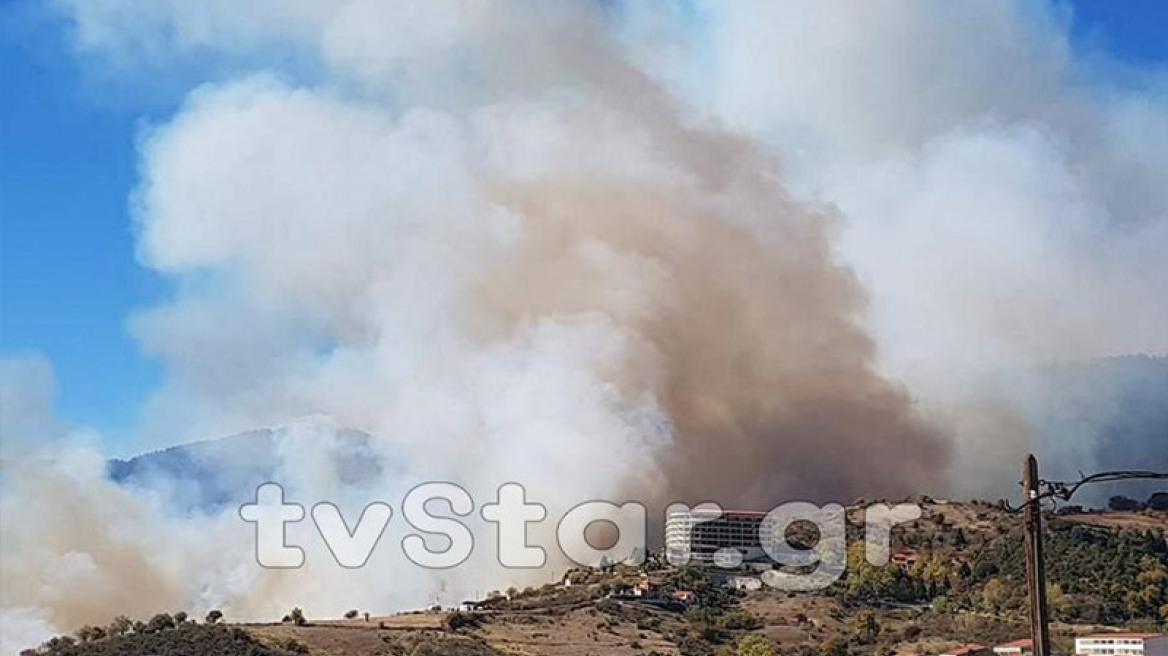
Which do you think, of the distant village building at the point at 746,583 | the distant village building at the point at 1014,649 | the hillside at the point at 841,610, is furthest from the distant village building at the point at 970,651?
the distant village building at the point at 746,583

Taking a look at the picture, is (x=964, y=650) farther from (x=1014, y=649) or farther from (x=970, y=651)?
(x=1014, y=649)

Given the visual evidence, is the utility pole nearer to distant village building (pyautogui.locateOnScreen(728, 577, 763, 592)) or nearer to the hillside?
the hillside

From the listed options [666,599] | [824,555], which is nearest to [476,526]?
[666,599]

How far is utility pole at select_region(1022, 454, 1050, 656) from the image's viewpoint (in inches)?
631

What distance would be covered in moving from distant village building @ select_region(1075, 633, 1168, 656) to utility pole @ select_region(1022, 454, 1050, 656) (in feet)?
120

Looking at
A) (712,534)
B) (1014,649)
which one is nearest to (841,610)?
(712,534)

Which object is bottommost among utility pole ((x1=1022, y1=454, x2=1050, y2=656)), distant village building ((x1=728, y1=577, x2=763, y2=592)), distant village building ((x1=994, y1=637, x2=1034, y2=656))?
distant village building ((x1=994, y1=637, x2=1034, y2=656))

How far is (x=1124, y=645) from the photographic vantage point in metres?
50.6

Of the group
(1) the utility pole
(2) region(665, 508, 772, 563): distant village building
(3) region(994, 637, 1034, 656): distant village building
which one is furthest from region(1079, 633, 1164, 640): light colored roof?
(1) the utility pole

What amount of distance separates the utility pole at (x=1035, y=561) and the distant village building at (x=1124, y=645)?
3650cm

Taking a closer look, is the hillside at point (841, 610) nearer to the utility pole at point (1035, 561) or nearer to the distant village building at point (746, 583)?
the distant village building at point (746, 583)

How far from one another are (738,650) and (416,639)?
1331cm

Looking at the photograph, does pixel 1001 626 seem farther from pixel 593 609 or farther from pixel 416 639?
pixel 416 639

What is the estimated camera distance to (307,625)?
6128 centimetres
